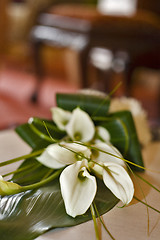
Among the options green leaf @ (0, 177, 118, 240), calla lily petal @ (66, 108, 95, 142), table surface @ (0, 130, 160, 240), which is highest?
calla lily petal @ (66, 108, 95, 142)

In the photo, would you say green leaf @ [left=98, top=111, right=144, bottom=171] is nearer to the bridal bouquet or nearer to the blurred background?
the bridal bouquet

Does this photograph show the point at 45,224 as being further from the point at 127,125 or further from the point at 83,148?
the point at 127,125

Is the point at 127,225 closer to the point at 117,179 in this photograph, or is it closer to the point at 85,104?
the point at 117,179

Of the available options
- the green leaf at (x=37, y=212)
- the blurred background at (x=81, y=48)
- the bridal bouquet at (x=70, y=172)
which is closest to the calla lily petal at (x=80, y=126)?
the bridal bouquet at (x=70, y=172)

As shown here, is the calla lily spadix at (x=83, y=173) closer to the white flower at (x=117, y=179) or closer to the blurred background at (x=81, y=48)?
the white flower at (x=117, y=179)

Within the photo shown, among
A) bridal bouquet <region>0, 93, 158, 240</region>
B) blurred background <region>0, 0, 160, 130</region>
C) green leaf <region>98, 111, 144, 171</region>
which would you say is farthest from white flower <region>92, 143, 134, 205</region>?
blurred background <region>0, 0, 160, 130</region>

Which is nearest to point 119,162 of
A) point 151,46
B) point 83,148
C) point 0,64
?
point 83,148

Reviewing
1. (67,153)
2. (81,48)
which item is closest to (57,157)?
(67,153)
